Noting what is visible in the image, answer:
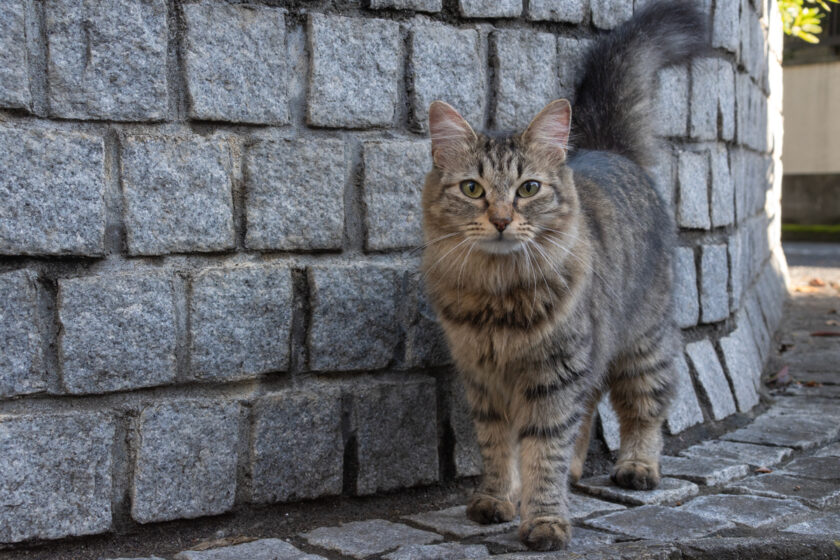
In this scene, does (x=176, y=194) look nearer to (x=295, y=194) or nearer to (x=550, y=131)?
(x=295, y=194)

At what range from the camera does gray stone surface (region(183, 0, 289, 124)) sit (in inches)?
117

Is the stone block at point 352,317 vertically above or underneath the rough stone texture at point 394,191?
underneath

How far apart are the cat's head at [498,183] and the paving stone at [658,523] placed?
106cm

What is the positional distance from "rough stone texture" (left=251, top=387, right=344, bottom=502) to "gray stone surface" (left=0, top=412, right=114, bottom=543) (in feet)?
1.73

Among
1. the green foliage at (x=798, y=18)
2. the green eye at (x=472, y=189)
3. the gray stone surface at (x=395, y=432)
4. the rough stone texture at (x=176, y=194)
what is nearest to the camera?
the rough stone texture at (x=176, y=194)

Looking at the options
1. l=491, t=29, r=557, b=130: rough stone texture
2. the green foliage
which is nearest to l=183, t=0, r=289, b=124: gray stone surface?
l=491, t=29, r=557, b=130: rough stone texture

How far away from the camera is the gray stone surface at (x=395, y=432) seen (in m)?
3.39

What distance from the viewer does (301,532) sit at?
→ 3160 millimetres

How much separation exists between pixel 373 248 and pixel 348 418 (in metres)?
0.66

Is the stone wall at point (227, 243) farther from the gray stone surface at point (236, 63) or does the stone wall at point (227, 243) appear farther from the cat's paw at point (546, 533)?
the cat's paw at point (546, 533)

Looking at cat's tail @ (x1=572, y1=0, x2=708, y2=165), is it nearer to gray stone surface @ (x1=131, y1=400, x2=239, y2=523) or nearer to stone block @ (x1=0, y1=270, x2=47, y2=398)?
gray stone surface @ (x1=131, y1=400, x2=239, y2=523)

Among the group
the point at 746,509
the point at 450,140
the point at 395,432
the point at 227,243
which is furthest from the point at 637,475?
the point at 227,243

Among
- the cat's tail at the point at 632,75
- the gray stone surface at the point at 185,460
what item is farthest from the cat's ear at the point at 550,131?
the gray stone surface at the point at 185,460

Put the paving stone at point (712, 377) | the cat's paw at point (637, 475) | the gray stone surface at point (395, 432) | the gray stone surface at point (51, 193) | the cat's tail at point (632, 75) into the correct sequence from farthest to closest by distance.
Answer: the paving stone at point (712, 377), the cat's tail at point (632, 75), the cat's paw at point (637, 475), the gray stone surface at point (395, 432), the gray stone surface at point (51, 193)
